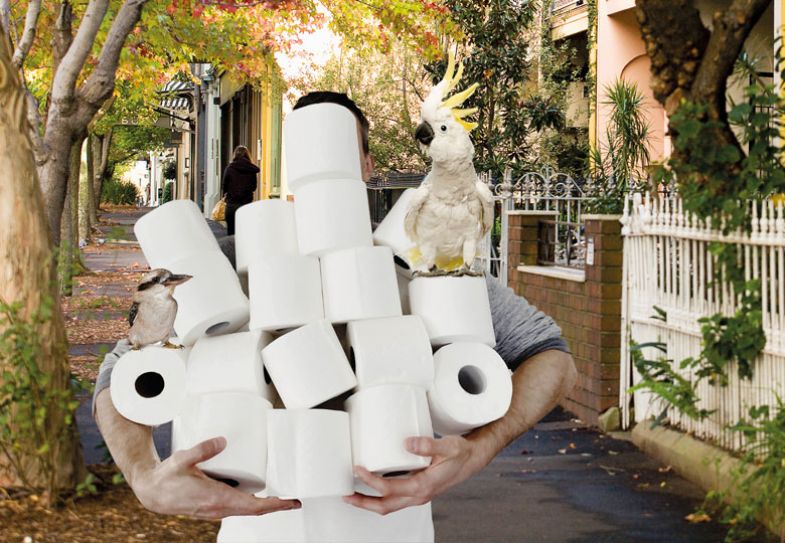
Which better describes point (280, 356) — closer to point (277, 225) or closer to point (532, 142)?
point (277, 225)

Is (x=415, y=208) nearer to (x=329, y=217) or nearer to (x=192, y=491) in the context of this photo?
(x=329, y=217)

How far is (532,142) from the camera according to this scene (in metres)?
17.7

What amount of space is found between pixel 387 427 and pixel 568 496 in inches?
203

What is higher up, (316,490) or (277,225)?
(277,225)

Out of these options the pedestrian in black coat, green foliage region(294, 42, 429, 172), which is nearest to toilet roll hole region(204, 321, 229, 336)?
the pedestrian in black coat

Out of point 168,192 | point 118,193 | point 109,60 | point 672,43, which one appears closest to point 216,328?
point 672,43

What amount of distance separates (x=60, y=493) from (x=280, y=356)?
14.1 ft

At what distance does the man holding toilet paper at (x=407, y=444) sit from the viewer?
7.15 feet

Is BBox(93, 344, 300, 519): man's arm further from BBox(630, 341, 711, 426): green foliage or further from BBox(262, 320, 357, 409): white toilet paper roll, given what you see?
BBox(630, 341, 711, 426): green foliage

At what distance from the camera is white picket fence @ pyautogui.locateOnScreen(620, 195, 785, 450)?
21.8 ft

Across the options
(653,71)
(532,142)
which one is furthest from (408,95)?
(653,71)

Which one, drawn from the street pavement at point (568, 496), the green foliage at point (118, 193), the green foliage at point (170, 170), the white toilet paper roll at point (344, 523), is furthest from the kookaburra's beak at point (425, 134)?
the green foliage at point (118, 193)

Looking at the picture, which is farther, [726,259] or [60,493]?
[726,259]

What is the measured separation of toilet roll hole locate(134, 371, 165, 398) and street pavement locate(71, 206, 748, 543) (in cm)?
352
